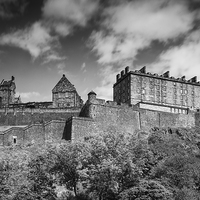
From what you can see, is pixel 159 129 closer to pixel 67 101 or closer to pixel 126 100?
pixel 126 100

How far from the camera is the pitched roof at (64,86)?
6297 centimetres

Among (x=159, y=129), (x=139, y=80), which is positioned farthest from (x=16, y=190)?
(x=139, y=80)

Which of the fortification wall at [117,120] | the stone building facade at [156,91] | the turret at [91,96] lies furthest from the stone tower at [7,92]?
the turret at [91,96]

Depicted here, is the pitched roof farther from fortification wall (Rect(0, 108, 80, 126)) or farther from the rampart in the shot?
the rampart

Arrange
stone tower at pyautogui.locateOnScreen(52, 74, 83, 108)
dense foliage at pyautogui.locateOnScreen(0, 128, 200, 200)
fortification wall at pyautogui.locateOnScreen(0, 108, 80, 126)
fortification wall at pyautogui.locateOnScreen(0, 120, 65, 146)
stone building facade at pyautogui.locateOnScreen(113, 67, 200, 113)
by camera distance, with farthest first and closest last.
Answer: stone building facade at pyautogui.locateOnScreen(113, 67, 200, 113) → stone tower at pyautogui.locateOnScreen(52, 74, 83, 108) → fortification wall at pyautogui.locateOnScreen(0, 108, 80, 126) → fortification wall at pyautogui.locateOnScreen(0, 120, 65, 146) → dense foliage at pyautogui.locateOnScreen(0, 128, 200, 200)

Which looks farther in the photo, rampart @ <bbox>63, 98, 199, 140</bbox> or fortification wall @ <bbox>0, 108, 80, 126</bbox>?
fortification wall @ <bbox>0, 108, 80, 126</bbox>

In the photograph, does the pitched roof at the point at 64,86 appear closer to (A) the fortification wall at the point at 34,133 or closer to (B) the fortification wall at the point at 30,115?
(B) the fortification wall at the point at 30,115

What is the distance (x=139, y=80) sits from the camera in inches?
2510

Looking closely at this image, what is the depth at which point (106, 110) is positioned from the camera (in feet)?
165

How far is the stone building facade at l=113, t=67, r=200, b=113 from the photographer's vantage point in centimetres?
6284

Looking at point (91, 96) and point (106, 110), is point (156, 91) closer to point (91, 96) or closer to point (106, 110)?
point (106, 110)

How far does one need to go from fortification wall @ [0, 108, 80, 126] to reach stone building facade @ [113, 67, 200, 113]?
15470mm

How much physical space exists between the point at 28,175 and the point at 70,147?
15.4 ft

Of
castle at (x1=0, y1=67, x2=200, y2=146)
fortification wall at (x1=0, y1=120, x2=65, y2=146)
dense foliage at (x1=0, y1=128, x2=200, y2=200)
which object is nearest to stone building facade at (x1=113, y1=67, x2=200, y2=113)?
castle at (x1=0, y1=67, x2=200, y2=146)
